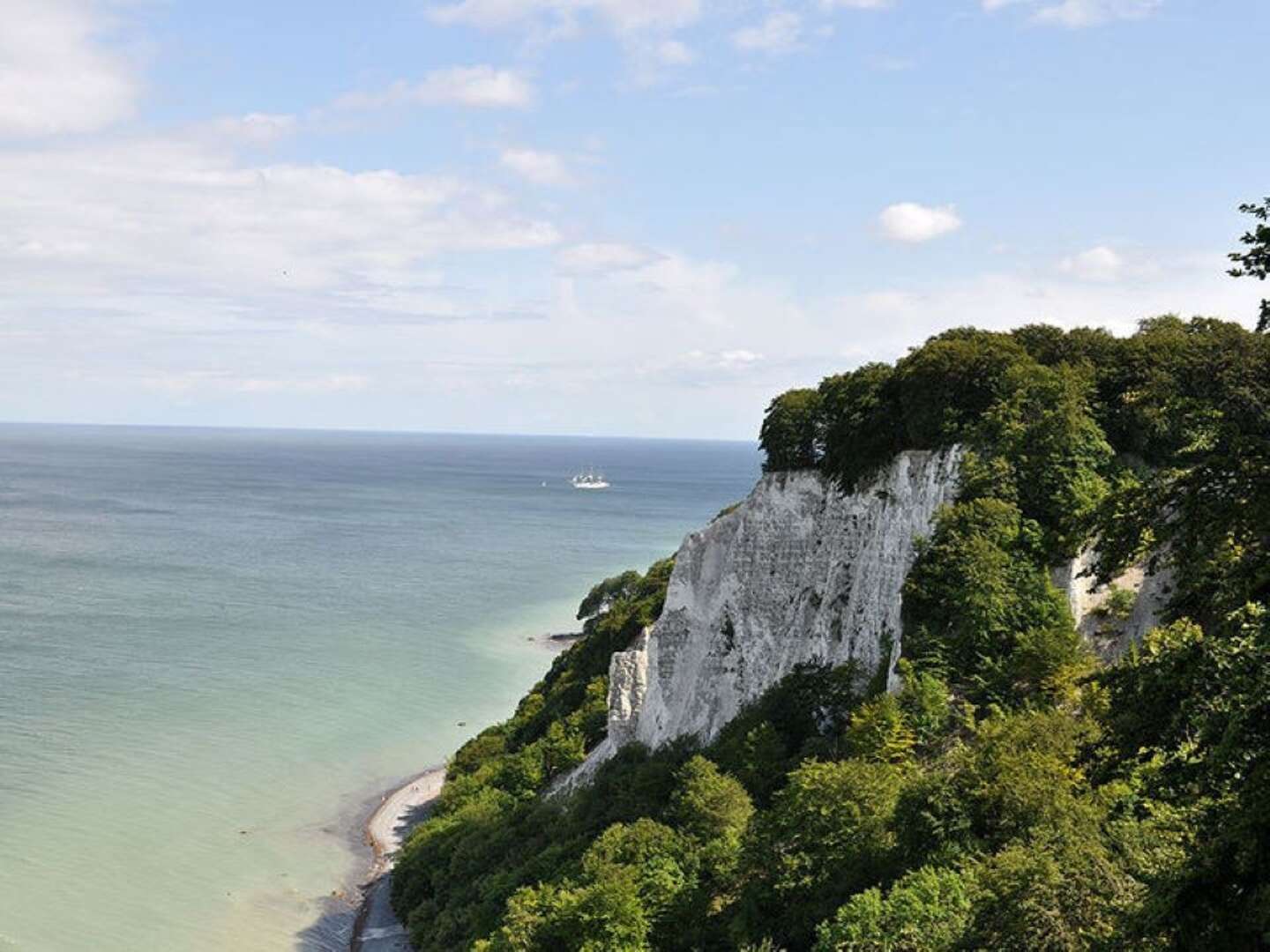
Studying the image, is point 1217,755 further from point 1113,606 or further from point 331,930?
point 331,930

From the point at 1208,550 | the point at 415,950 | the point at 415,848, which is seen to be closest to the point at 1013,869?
the point at 1208,550

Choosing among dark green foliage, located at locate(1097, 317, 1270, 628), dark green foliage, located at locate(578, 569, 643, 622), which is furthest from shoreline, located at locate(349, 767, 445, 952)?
dark green foliage, located at locate(1097, 317, 1270, 628)

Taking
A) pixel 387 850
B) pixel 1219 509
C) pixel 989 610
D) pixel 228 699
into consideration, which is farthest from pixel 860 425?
pixel 228 699

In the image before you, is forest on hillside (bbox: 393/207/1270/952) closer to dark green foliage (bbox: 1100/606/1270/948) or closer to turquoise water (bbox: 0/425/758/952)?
dark green foliage (bbox: 1100/606/1270/948)

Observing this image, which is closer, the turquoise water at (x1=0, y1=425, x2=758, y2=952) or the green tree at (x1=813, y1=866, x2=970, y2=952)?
the green tree at (x1=813, y1=866, x2=970, y2=952)

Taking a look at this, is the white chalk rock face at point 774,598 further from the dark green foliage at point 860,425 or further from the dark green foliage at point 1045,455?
the dark green foliage at point 1045,455

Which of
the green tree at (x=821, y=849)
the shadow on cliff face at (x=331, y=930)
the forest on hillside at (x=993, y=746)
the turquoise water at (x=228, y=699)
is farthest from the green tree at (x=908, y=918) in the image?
the turquoise water at (x=228, y=699)

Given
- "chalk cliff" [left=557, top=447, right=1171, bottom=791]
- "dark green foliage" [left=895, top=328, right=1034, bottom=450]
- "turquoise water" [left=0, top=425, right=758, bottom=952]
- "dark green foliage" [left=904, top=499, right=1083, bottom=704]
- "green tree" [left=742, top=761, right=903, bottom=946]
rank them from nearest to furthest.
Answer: "green tree" [left=742, top=761, right=903, bottom=946]
"dark green foliage" [left=904, top=499, right=1083, bottom=704]
"chalk cliff" [left=557, top=447, right=1171, bottom=791]
"dark green foliage" [left=895, top=328, right=1034, bottom=450]
"turquoise water" [left=0, top=425, right=758, bottom=952]

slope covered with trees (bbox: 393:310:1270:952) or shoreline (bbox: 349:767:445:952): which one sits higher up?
slope covered with trees (bbox: 393:310:1270:952)
